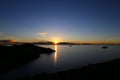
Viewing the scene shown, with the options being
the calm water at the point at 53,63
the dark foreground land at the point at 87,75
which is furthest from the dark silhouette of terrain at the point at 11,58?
the dark foreground land at the point at 87,75

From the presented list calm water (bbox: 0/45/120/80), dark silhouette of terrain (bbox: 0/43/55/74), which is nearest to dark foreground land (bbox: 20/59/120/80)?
calm water (bbox: 0/45/120/80)

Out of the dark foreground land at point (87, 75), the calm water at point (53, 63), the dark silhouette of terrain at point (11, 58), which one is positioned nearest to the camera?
the dark foreground land at point (87, 75)

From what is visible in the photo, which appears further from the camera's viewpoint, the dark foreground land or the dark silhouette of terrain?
the dark silhouette of terrain

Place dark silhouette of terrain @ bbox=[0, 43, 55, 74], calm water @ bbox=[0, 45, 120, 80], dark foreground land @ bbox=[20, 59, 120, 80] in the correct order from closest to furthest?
dark foreground land @ bbox=[20, 59, 120, 80] < calm water @ bbox=[0, 45, 120, 80] < dark silhouette of terrain @ bbox=[0, 43, 55, 74]

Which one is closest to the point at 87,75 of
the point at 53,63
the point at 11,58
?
the point at 53,63

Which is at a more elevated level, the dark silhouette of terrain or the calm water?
the dark silhouette of terrain

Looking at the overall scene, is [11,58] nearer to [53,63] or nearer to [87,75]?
[53,63]

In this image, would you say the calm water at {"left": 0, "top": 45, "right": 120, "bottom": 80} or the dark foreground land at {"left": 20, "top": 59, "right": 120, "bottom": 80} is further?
the calm water at {"left": 0, "top": 45, "right": 120, "bottom": 80}

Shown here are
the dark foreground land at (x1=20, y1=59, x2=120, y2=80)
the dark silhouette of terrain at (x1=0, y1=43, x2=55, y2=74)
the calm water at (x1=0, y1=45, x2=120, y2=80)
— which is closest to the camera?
the dark foreground land at (x1=20, y1=59, x2=120, y2=80)

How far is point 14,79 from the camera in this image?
25984 millimetres

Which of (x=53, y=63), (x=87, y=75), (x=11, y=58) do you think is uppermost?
(x=87, y=75)

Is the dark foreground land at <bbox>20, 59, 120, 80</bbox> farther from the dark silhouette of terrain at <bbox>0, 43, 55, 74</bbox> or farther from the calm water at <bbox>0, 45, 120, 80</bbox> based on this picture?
the dark silhouette of terrain at <bbox>0, 43, 55, 74</bbox>

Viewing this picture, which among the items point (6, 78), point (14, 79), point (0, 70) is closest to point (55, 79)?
point (14, 79)

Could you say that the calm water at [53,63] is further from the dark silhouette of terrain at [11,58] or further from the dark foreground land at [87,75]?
the dark foreground land at [87,75]
